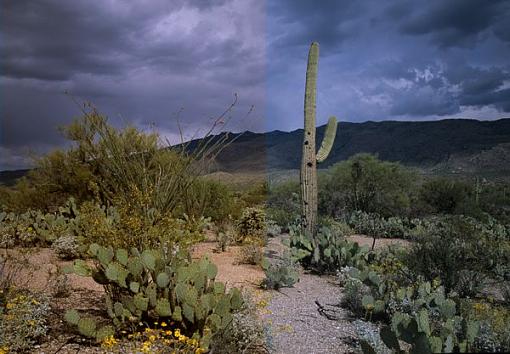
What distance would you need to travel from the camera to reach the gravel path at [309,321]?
5.67 metres

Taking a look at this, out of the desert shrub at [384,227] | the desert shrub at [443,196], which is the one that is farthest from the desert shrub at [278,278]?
the desert shrub at [443,196]

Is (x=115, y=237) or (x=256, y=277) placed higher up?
(x=115, y=237)

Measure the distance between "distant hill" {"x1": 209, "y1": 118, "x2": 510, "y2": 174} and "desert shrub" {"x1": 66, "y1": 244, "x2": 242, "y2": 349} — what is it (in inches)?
1762

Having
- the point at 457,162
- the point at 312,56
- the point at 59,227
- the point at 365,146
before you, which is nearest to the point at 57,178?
the point at 59,227

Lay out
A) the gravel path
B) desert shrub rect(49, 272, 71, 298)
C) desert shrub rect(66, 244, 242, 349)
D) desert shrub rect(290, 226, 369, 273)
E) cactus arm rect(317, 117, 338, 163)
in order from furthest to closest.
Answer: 1. cactus arm rect(317, 117, 338, 163)
2. desert shrub rect(290, 226, 369, 273)
3. desert shrub rect(49, 272, 71, 298)
4. the gravel path
5. desert shrub rect(66, 244, 242, 349)

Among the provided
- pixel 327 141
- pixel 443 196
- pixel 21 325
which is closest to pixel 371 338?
pixel 21 325

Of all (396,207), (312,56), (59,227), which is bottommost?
(396,207)

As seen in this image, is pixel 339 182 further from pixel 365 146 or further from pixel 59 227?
pixel 365 146

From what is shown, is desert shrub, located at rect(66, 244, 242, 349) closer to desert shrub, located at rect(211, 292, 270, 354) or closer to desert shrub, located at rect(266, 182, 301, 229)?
desert shrub, located at rect(211, 292, 270, 354)

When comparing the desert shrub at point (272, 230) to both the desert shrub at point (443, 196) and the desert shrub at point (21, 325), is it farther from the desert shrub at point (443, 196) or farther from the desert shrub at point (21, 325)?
the desert shrub at point (21, 325)

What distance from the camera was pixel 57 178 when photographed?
51.1 ft

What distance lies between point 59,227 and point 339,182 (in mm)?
16981

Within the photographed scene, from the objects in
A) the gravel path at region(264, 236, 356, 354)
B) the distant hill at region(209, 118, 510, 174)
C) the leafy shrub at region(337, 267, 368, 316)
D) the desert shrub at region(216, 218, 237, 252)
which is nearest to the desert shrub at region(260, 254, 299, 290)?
the gravel path at region(264, 236, 356, 354)

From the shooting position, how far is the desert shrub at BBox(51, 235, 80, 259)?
953 centimetres
